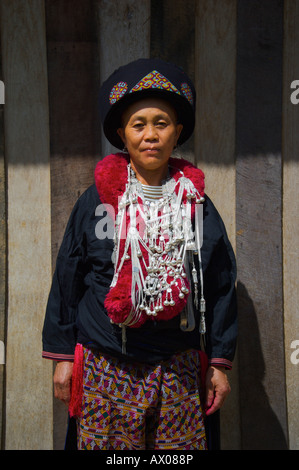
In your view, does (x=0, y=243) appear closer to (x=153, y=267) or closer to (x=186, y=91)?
(x=153, y=267)

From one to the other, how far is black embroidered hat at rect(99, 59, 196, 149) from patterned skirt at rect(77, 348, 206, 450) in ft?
3.29

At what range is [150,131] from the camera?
188cm

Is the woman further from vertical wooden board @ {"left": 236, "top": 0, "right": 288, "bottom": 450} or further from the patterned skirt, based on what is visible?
vertical wooden board @ {"left": 236, "top": 0, "right": 288, "bottom": 450}

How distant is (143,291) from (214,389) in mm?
563

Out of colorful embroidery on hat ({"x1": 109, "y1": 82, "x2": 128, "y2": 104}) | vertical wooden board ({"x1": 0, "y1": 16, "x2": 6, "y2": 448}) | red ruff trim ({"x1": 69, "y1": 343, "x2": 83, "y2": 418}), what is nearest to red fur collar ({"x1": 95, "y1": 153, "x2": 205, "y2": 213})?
colorful embroidery on hat ({"x1": 109, "y1": 82, "x2": 128, "y2": 104})

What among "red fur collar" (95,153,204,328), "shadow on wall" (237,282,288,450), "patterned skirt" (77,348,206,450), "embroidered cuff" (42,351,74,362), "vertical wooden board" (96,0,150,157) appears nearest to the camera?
"red fur collar" (95,153,204,328)

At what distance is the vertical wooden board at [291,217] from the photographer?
8.32 feet

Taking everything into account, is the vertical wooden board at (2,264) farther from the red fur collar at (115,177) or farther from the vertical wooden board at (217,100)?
the vertical wooden board at (217,100)

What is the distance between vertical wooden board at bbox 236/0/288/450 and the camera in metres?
2.52

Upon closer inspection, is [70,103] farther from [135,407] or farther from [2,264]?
[135,407]

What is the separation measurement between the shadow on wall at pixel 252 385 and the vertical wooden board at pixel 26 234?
3.40ft

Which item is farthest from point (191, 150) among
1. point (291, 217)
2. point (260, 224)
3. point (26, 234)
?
point (26, 234)
